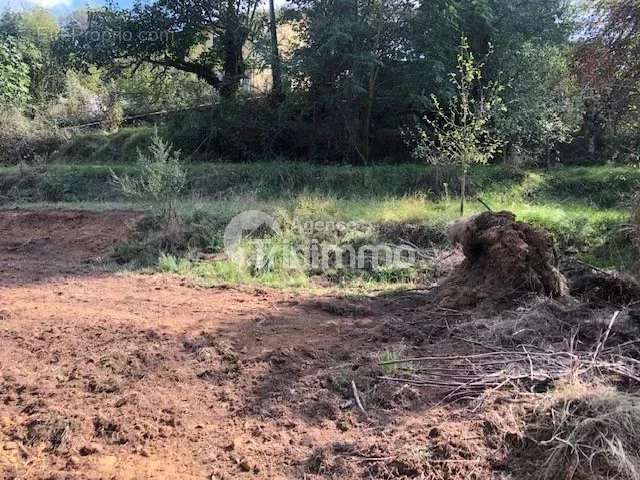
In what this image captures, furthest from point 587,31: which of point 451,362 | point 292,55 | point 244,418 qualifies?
point 244,418

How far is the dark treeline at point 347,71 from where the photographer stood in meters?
12.8

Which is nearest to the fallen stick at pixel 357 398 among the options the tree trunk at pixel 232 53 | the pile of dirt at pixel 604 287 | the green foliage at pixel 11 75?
the pile of dirt at pixel 604 287

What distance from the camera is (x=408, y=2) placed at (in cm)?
1295

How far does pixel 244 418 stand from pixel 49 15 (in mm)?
31598

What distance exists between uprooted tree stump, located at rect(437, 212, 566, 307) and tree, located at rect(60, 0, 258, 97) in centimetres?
1186

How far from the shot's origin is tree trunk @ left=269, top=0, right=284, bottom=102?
45.3ft

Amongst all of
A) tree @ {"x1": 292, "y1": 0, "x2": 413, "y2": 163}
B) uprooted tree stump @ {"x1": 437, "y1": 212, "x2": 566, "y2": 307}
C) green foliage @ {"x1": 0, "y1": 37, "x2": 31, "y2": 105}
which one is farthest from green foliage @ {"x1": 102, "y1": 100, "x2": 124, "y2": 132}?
uprooted tree stump @ {"x1": 437, "y1": 212, "x2": 566, "y2": 307}

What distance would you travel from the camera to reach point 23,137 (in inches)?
640

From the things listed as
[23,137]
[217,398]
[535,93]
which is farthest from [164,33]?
[217,398]

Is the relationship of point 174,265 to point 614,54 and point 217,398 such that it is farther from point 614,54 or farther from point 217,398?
point 614,54

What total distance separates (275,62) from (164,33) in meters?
3.88

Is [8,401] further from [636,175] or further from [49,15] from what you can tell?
[49,15]

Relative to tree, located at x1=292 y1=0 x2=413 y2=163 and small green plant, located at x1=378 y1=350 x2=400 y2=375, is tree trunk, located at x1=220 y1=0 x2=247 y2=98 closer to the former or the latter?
tree, located at x1=292 y1=0 x2=413 y2=163

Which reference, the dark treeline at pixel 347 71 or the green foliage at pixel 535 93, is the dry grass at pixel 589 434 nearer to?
the dark treeline at pixel 347 71
